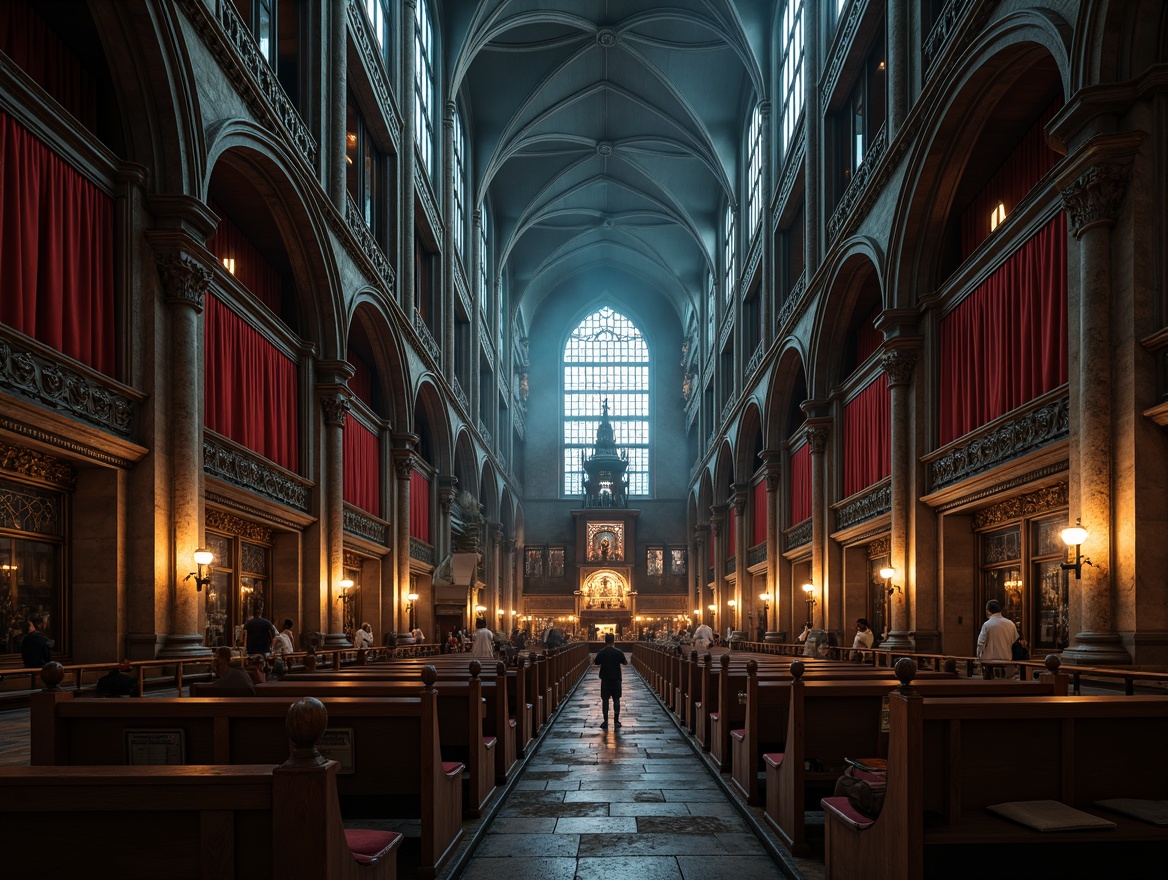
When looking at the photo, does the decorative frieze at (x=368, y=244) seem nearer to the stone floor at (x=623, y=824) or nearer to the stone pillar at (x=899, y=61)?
the stone pillar at (x=899, y=61)

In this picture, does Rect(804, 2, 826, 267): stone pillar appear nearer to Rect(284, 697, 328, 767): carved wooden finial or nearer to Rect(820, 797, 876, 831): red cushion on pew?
Rect(820, 797, 876, 831): red cushion on pew

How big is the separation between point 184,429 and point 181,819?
9.96 meters

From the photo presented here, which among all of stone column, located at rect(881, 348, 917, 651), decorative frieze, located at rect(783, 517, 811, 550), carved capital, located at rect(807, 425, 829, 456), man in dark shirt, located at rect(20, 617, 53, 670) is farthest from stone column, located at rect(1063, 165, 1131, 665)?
decorative frieze, located at rect(783, 517, 811, 550)

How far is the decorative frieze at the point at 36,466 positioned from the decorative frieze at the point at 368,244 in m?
9.21

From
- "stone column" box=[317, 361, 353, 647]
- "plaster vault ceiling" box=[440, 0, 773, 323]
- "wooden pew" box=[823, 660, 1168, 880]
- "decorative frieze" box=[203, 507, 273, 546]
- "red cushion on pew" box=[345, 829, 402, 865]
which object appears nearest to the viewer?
"red cushion on pew" box=[345, 829, 402, 865]

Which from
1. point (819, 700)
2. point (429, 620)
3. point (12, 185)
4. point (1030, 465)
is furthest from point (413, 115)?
point (819, 700)

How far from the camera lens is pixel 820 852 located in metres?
6.49

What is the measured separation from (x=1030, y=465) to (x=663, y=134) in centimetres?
2961

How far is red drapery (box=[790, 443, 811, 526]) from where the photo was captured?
26.0 metres

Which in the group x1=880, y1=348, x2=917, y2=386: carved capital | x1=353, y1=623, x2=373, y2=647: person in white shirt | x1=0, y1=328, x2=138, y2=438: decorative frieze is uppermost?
x1=880, y1=348, x2=917, y2=386: carved capital

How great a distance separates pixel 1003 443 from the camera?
46.1ft

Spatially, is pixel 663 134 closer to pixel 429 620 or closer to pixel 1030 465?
pixel 429 620

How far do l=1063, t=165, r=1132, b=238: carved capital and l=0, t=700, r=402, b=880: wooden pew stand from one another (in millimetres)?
9855

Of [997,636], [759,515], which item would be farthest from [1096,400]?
[759,515]
